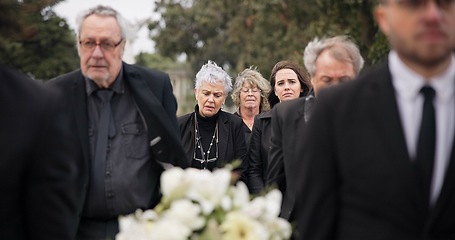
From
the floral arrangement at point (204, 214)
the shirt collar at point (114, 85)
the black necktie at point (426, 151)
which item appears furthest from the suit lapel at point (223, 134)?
the black necktie at point (426, 151)

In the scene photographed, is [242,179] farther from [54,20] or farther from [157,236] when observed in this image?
[54,20]

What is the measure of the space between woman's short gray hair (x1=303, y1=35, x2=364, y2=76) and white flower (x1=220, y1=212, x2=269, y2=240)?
7.61ft

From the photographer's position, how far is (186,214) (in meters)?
4.22

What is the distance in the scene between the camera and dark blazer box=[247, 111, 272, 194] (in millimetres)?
8750

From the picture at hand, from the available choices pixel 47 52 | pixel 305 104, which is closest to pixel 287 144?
pixel 305 104

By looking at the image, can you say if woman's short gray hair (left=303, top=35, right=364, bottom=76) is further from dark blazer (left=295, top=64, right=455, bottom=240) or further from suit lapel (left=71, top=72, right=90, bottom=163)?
dark blazer (left=295, top=64, right=455, bottom=240)

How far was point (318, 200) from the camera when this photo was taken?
4.13 m

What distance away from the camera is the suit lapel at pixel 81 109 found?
616 centimetres

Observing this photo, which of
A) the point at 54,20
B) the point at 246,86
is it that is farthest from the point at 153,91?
the point at 54,20

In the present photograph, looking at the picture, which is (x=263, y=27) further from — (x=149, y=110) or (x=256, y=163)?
(x=149, y=110)

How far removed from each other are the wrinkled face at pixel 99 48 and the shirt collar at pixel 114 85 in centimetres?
5

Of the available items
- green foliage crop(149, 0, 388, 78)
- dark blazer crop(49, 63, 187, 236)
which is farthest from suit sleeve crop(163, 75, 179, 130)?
green foliage crop(149, 0, 388, 78)

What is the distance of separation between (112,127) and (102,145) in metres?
0.14

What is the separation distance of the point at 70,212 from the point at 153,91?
1.94 metres
